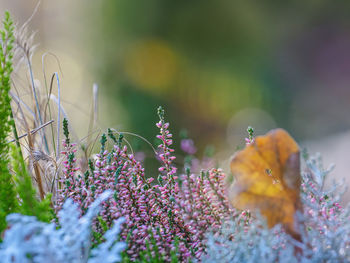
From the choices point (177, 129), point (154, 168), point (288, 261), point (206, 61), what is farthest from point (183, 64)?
point (288, 261)

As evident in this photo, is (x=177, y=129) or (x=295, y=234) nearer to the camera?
(x=295, y=234)

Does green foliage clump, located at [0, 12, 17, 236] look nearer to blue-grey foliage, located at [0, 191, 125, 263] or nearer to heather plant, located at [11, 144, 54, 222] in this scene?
heather plant, located at [11, 144, 54, 222]

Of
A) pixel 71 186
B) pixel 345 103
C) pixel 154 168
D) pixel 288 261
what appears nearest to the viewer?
pixel 288 261

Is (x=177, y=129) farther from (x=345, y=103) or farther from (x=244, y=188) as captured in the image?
(x=244, y=188)

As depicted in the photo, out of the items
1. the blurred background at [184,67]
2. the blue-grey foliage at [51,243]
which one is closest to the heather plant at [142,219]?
the blue-grey foliage at [51,243]

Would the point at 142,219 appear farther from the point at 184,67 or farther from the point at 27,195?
the point at 184,67
